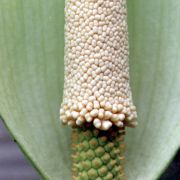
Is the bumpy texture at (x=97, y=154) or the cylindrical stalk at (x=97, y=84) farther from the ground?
the cylindrical stalk at (x=97, y=84)

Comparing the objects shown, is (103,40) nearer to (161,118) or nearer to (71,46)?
(71,46)

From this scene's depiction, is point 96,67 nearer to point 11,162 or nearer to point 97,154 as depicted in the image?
point 97,154

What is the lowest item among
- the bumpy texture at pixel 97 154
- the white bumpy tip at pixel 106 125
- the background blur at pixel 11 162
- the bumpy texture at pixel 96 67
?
the background blur at pixel 11 162

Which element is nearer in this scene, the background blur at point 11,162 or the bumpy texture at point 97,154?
the bumpy texture at point 97,154

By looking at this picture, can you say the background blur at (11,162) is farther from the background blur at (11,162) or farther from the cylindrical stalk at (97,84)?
the cylindrical stalk at (97,84)

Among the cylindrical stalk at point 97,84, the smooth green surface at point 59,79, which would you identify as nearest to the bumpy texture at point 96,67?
the cylindrical stalk at point 97,84

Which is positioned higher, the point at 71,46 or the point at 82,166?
the point at 71,46

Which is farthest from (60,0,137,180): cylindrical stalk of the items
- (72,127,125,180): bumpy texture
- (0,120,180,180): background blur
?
(0,120,180,180): background blur

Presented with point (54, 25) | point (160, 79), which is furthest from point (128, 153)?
point (54, 25)
